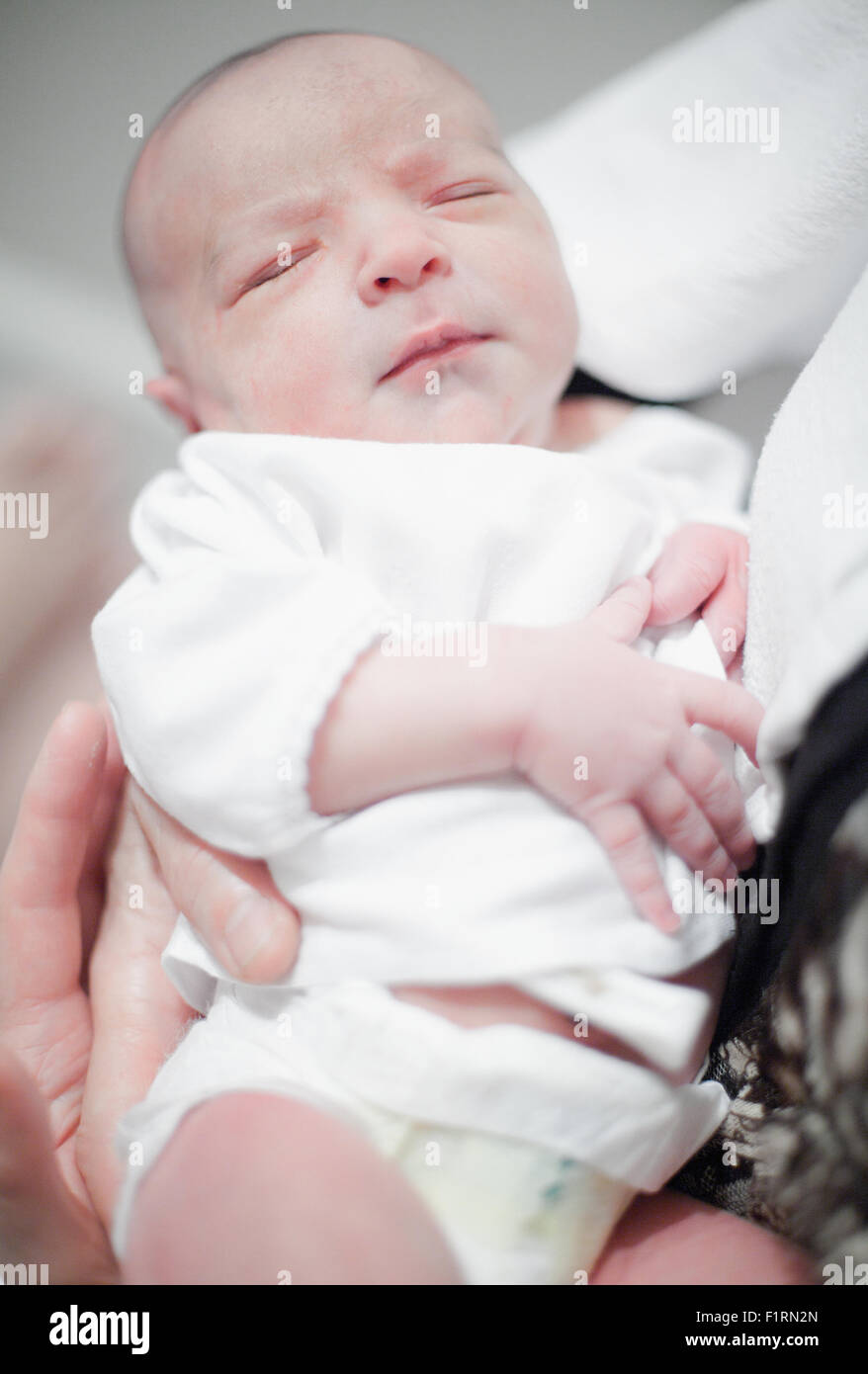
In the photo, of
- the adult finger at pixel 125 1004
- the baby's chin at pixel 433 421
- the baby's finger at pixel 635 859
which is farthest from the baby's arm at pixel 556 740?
the adult finger at pixel 125 1004

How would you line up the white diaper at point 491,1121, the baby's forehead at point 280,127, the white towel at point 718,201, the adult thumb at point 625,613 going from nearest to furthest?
1. the white diaper at point 491,1121
2. the adult thumb at point 625,613
3. the baby's forehead at point 280,127
4. the white towel at point 718,201

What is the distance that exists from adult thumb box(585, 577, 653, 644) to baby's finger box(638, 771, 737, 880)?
117 millimetres

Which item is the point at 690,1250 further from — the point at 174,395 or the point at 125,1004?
the point at 174,395

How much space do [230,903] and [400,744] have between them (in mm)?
179

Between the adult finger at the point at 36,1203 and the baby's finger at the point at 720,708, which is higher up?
the baby's finger at the point at 720,708

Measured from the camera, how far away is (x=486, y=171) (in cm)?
83

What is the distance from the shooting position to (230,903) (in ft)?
2.14

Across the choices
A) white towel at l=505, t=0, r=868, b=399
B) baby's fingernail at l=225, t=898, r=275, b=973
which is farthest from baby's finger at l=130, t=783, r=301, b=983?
white towel at l=505, t=0, r=868, b=399

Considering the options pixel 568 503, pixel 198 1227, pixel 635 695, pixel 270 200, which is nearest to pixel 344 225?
pixel 270 200

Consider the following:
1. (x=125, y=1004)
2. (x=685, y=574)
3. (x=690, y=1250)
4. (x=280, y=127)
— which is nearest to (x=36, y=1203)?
(x=125, y=1004)

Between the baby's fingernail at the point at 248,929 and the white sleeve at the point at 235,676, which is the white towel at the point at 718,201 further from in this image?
the baby's fingernail at the point at 248,929

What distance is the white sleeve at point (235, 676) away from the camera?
0.58 m

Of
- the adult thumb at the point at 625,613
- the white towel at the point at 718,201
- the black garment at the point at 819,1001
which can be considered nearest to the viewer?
the black garment at the point at 819,1001

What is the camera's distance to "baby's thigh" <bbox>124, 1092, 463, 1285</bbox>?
1.64 feet
